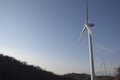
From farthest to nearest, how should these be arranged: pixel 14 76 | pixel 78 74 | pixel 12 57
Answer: pixel 78 74, pixel 12 57, pixel 14 76

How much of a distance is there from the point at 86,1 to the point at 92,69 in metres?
13.7

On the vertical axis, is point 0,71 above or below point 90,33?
below

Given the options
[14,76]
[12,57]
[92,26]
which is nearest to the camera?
[92,26]

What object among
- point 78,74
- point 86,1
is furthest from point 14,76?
point 78,74

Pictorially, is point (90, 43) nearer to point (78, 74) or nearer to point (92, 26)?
point (92, 26)

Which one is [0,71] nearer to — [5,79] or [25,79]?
[5,79]

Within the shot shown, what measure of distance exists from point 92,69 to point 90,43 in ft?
15.0

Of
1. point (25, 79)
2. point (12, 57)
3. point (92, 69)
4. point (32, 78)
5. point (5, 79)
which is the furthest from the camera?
point (12, 57)

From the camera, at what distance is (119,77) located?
6141 cm

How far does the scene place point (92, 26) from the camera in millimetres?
35531

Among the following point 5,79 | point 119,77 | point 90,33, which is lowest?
point 5,79

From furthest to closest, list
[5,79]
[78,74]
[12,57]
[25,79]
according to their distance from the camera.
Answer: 1. [78,74]
2. [12,57]
3. [25,79]
4. [5,79]

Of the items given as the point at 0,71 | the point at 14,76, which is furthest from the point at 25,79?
the point at 0,71

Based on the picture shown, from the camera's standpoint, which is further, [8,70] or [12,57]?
[12,57]
